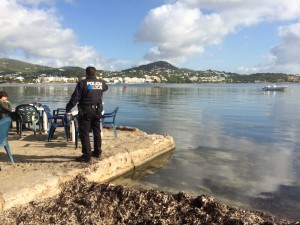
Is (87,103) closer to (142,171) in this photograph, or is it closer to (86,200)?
(86,200)

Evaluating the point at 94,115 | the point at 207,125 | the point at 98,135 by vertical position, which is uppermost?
the point at 94,115

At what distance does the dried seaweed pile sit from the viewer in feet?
17.7

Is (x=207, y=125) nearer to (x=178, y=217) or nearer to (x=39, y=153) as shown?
(x=39, y=153)

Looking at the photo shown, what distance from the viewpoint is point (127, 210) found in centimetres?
575

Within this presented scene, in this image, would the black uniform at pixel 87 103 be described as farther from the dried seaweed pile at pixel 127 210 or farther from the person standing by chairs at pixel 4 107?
the person standing by chairs at pixel 4 107

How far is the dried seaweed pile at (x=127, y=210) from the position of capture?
17.7ft

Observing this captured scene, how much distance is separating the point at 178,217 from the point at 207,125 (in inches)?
548

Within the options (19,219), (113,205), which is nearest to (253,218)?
(113,205)

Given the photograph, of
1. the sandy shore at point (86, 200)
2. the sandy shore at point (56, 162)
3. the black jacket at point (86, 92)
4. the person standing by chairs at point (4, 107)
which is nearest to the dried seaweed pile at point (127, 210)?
the sandy shore at point (86, 200)

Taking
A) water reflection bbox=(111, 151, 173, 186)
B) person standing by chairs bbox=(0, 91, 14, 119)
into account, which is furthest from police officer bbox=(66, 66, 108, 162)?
person standing by chairs bbox=(0, 91, 14, 119)

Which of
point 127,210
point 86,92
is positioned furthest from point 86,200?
point 86,92

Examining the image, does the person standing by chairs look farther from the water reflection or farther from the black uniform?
the water reflection

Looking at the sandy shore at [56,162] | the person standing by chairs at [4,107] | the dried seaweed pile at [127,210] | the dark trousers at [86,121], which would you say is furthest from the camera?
the person standing by chairs at [4,107]

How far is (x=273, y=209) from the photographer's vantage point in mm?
6848
